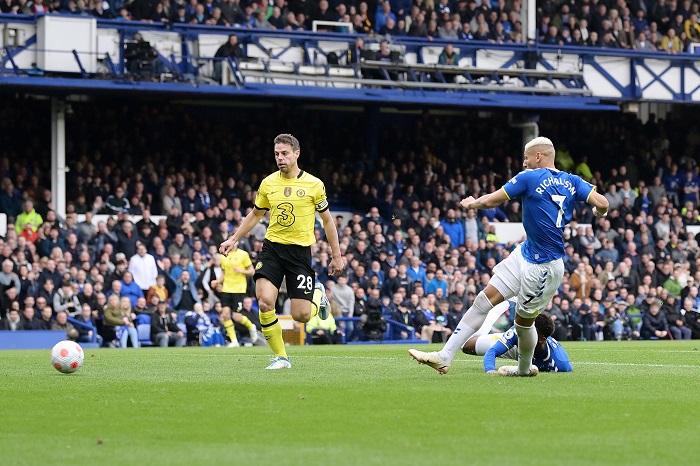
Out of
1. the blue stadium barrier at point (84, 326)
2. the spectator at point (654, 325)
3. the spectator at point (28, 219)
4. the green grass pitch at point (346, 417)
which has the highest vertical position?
the spectator at point (28, 219)

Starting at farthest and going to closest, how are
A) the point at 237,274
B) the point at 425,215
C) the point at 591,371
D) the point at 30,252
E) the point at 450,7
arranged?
the point at 450,7, the point at 425,215, the point at 30,252, the point at 237,274, the point at 591,371

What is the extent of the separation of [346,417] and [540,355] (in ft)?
14.5

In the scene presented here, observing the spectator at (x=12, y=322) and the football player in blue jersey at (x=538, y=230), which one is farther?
the spectator at (x=12, y=322)

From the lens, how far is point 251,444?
7.51m

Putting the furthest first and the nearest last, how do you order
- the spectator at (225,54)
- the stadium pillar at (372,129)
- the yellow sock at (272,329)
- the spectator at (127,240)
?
1. the stadium pillar at (372,129)
2. the spectator at (225,54)
3. the spectator at (127,240)
4. the yellow sock at (272,329)

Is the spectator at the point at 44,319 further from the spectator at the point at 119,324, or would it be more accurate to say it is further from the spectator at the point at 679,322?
the spectator at the point at 679,322

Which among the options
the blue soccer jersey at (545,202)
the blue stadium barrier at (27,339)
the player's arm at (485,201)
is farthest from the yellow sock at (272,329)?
the blue stadium barrier at (27,339)

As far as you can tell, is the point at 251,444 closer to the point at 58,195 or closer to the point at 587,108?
the point at 58,195

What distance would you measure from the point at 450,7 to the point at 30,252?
567 inches

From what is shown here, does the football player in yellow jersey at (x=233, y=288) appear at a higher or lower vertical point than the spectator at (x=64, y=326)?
higher

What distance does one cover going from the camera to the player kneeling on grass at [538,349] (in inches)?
487

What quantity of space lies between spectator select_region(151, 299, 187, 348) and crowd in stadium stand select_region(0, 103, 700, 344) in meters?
0.25

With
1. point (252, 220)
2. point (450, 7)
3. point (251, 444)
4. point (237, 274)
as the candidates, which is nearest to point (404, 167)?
point (450, 7)

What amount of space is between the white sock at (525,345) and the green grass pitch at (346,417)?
0.71 ft
